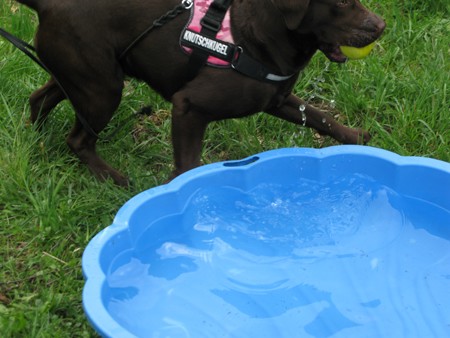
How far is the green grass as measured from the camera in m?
3.03

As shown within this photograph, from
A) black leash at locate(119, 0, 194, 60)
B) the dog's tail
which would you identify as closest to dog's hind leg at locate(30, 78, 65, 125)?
the dog's tail

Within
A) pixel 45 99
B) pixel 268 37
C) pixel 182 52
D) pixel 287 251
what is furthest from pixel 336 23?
pixel 45 99

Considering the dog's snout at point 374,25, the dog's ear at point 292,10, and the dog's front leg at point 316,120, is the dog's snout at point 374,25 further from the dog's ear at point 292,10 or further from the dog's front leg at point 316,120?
the dog's front leg at point 316,120

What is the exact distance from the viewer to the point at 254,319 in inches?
117

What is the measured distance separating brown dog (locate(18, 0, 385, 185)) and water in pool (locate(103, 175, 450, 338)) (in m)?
0.33

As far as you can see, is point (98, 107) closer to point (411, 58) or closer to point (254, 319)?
point (254, 319)

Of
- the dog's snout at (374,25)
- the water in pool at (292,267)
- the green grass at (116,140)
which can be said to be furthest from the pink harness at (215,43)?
the green grass at (116,140)

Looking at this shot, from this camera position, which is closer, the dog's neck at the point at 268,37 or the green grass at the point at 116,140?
the green grass at the point at 116,140

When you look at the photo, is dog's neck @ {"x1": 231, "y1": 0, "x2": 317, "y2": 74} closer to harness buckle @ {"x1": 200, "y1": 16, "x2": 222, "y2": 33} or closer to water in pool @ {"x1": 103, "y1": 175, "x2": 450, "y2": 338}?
harness buckle @ {"x1": 200, "y1": 16, "x2": 222, "y2": 33}

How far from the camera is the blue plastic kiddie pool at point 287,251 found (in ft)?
9.69

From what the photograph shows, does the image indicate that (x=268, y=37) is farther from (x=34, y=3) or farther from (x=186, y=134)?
(x=34, y=3)

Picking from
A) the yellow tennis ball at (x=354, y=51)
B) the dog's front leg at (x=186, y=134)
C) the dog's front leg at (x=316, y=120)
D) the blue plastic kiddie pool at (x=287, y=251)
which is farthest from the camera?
the dog's front leg at (x=316, y=120)

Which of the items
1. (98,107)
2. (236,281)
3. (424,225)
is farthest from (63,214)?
(424,225)

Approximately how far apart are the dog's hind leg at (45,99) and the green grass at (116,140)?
0.07m
